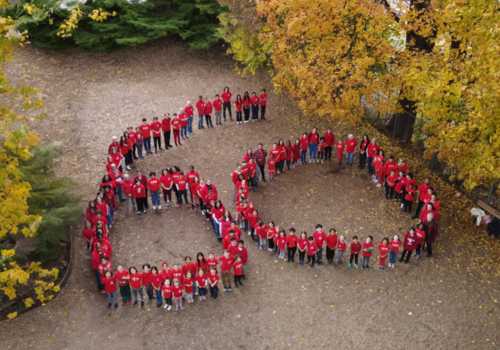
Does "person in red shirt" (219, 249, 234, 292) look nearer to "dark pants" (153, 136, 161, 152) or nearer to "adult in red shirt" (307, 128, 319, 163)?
"adult in red shirt" (307, 128, 319, 163)

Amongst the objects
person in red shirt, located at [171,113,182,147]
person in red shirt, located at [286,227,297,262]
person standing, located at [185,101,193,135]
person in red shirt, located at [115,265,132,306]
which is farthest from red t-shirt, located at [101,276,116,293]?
person standing, located at [185,101,193,135]

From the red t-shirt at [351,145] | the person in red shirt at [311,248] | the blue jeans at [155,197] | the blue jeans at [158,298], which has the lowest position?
the blue jeans at [158,298]

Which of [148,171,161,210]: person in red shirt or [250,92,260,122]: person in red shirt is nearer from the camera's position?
[148,171,161,210]: person in red shirt

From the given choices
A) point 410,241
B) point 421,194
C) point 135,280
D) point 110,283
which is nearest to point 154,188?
point 135,280

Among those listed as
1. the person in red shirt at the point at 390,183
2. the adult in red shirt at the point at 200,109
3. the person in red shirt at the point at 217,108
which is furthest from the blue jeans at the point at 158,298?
the person in red shirt at the point at 217,108

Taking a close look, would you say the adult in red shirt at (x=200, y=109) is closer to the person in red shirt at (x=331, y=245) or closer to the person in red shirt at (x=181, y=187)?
the person in red shirt at (x=181, y=187)

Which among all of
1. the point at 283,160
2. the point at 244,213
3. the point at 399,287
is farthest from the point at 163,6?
the point at 399,287

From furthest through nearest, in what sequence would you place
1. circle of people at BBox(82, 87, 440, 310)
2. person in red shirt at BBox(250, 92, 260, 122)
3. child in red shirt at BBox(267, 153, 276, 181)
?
person in red shirt at BBox(250, 92, 260, 122), child in red shirt at BBox(267, 153, 276, 181), circle of people at BBox(82, 87, 440, 310)
